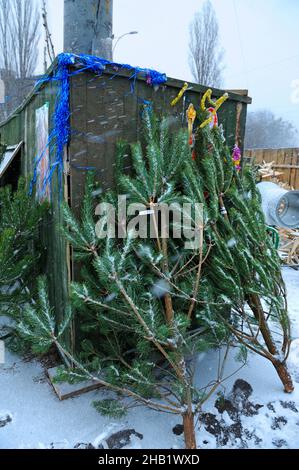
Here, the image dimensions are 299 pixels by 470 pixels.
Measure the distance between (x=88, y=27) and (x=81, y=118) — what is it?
152 centimetres

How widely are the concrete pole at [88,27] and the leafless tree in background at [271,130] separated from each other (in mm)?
33465

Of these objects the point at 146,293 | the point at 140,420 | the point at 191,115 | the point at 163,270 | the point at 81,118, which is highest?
the point at 191,115

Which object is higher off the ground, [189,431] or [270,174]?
[270,174]

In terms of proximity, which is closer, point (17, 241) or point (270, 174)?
point (17, 241)

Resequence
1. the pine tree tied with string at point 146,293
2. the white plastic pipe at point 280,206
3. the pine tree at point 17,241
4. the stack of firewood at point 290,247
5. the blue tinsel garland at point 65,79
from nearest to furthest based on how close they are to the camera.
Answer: the pine tree tied with string at point 146,293, the blue tinsel garland at point 65,79, the pine tree at point 17,241, the stack of firewood at point 290,247, the white plastic pipe at point 280,206

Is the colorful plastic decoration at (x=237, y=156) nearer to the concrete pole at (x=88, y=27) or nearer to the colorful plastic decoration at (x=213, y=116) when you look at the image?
the colorful plastic decoration at (x=213, y=116)

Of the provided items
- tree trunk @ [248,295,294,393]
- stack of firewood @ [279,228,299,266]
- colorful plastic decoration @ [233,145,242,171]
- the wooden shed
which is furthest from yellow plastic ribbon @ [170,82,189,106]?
stack of firewood @ [279,228,299,266]

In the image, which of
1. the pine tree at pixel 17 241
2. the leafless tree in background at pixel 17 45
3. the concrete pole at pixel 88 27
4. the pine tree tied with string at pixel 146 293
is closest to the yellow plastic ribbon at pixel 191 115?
the pine tree tied with string at pixel 146 293

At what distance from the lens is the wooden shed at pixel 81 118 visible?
7.52 feet

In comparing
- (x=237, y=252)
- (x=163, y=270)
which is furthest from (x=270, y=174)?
(x=163, y=270)

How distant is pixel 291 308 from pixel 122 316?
2.83 meters

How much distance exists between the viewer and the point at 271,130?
37938 millimetres

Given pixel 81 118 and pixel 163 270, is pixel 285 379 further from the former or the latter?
pixel 81 118

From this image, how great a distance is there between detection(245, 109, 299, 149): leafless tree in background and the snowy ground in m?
34.7
